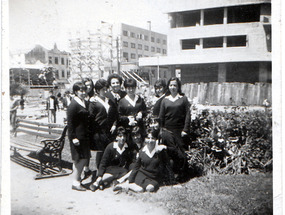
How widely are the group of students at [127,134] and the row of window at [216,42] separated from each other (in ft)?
30.4

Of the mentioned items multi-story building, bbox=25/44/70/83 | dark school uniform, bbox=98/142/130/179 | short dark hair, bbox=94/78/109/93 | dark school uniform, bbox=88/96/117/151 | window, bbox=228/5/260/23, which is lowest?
dark school uniform, bbox=98/142/130/179

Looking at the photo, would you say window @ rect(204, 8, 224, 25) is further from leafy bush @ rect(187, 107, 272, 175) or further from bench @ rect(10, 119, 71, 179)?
bench @ rect(10, 119, 71, 179)

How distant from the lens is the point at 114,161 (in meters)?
3.16

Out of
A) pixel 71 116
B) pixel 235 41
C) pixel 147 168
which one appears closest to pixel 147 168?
pixel 147 168

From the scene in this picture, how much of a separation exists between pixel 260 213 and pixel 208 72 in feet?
50.9

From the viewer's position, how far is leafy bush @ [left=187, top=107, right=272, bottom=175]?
10.0ft

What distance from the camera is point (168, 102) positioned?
3057 millimetres

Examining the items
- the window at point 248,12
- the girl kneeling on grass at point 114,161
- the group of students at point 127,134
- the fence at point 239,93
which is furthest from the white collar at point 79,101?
the window at point 248,12

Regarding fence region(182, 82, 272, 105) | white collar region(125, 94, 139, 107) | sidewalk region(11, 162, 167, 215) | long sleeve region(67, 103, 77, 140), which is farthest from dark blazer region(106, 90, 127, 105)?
fence region(182, 82, 272, 105)

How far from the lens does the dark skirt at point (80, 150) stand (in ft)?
9.87

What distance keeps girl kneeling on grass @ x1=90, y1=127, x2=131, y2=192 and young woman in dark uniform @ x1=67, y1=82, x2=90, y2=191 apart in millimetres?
210

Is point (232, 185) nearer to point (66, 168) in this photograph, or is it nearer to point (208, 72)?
point (66, 168)

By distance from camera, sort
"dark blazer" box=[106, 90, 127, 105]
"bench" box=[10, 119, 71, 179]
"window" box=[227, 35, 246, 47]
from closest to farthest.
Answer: "dark blazer" box=[106, 90, 127, 105] → "bench" box=[10, 119, 71, 179] → "window" box=[227, 35, 246, 47]
